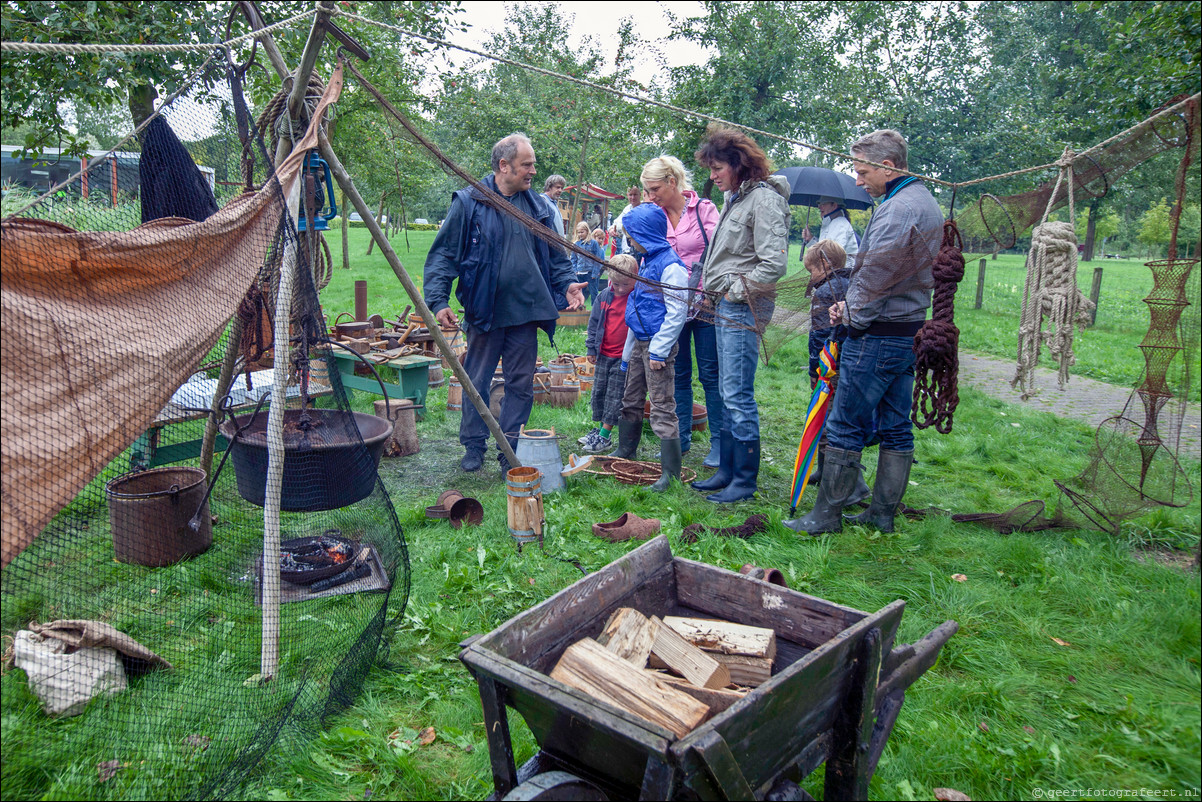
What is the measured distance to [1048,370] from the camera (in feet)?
32.6

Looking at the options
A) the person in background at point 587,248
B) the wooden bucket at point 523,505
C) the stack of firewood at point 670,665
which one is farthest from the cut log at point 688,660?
the person in background at point 587,248

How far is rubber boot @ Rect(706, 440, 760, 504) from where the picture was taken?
500cm

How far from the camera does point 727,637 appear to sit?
235 cm

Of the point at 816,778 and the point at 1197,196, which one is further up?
the point at 1197,196

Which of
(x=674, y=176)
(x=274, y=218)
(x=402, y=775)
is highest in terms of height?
(x=674, y=176)

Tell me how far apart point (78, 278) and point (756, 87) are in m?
13.3

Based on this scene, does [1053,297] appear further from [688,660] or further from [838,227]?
[838,227]

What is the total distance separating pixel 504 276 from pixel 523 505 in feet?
5.77

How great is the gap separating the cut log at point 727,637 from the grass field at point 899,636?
567mm

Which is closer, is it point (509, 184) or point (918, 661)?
point (918, 661)

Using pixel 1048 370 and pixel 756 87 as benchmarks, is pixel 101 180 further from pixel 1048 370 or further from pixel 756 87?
pixel 756 87

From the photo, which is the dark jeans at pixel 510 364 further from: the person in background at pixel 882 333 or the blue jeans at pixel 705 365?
the person in background at pixel 882 333

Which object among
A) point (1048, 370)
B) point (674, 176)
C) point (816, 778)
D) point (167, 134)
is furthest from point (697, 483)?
point (1048, 370)

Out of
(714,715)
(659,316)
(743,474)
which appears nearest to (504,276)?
(659,316)
